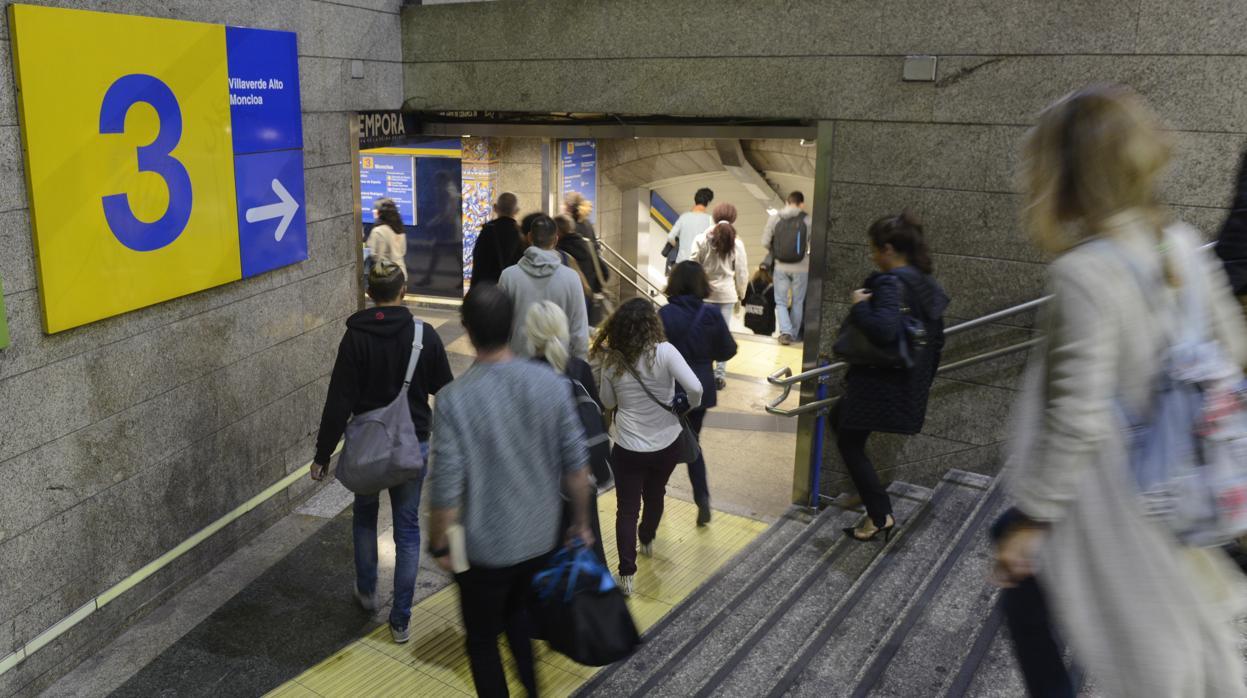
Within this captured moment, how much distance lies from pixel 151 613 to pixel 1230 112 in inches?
225

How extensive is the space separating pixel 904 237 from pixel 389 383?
94.9 inches

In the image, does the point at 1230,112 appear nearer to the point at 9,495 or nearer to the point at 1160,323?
the point at 1160,323

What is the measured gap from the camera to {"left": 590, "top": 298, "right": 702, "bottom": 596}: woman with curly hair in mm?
4777

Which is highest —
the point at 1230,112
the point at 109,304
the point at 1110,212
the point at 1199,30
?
the point at 1199,30

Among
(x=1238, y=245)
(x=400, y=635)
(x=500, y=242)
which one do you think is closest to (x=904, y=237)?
(x=1238, y=245)

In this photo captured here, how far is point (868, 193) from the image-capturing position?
5.72 metres

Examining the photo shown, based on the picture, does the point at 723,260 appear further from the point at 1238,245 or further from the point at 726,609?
the point at 1238,245

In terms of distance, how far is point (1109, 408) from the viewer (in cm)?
178

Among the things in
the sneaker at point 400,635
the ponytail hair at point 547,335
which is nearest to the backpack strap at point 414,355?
the ponytail hair at point 547,335

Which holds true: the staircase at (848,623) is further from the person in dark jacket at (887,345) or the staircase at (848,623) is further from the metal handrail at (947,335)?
the metal handrail at (947,335)

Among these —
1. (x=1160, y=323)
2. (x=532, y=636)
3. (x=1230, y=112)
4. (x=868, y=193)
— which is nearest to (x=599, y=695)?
(x=532, y=636)

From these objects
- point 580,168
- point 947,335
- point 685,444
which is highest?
point 580,168

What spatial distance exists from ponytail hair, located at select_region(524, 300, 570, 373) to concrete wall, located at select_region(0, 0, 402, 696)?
6.33ft

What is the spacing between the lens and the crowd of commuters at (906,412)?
1.79 metres
